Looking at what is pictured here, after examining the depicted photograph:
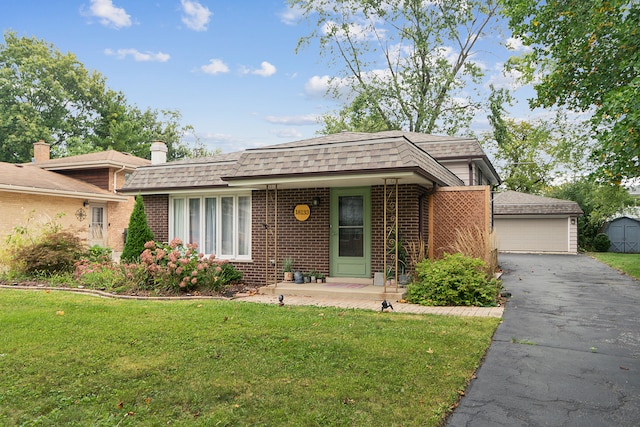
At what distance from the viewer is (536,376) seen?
4.67 meters


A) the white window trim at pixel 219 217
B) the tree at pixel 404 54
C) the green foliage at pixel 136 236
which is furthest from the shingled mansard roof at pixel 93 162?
the tree at pixel 404 54

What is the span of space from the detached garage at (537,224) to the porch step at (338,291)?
61.9 feet

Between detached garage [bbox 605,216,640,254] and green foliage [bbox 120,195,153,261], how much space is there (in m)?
28.4

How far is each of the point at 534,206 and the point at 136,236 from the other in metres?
23.1

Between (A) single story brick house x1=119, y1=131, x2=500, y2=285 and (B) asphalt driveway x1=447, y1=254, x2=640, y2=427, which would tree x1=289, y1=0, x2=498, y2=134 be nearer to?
(A) single story brick house x1=119, y1=131, x2=500, y2=285

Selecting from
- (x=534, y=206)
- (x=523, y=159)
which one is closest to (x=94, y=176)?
(x=534, y=206)

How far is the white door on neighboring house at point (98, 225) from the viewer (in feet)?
64.3

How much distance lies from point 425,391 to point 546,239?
2609cm

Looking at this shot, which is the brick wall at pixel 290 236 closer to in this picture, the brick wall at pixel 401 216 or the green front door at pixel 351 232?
the green front door at pixel 351 232

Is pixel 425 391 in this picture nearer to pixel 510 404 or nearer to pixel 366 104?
pixel 510 404

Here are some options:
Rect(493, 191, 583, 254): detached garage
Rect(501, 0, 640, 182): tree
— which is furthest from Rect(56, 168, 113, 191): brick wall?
Rect(493, 191, 583, 254): detached garage

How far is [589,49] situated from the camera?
1055 centimetres

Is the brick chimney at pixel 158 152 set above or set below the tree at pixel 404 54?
below

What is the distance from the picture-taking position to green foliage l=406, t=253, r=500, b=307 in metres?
8.55
